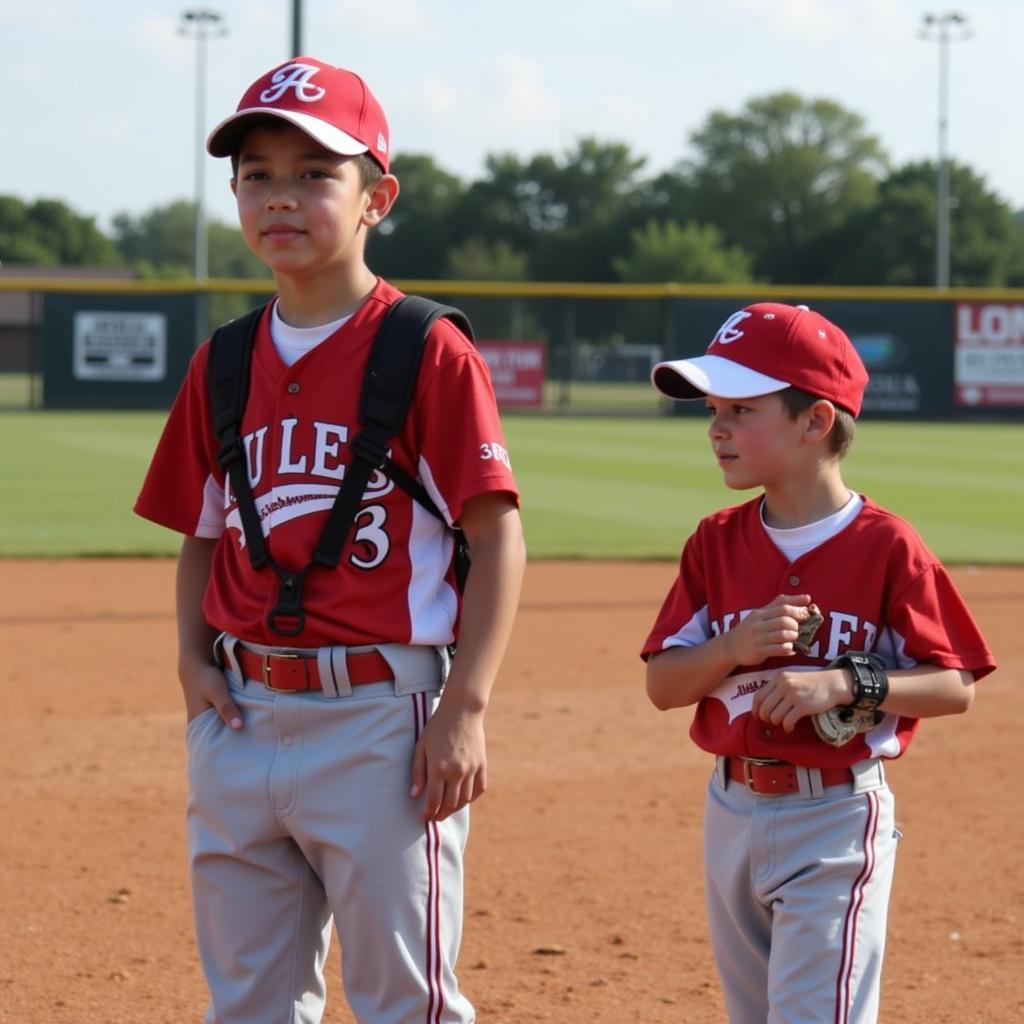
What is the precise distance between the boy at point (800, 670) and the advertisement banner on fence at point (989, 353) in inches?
1061

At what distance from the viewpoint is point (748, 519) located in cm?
268

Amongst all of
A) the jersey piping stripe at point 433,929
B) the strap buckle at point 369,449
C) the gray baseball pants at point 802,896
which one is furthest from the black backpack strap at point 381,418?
the gray baseball pants at point 802,896

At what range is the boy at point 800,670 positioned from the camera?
8.09 feet

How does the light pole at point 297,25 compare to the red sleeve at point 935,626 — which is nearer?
the red sleeve at point 935,626

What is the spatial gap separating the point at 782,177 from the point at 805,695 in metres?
84.8

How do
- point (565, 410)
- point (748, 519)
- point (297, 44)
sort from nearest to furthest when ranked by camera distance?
1. point (748, 519)
2. point (297, 44)
3. point (565, 410)

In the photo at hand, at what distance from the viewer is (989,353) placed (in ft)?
93.1

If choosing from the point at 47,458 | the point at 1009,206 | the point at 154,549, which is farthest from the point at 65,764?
the point at 1009,206

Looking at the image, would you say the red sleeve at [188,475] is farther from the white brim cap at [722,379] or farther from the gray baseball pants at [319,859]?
the white brim cap at [722,379]

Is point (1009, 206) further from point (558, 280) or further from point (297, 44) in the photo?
point (297, 44)

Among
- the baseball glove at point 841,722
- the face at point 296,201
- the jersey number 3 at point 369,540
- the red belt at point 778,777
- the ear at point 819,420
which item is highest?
the face at point 296,201

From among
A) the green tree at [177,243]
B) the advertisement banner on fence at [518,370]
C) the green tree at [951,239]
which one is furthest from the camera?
the green tree at [177,243]

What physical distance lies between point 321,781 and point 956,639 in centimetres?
103

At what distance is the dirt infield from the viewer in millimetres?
3652
